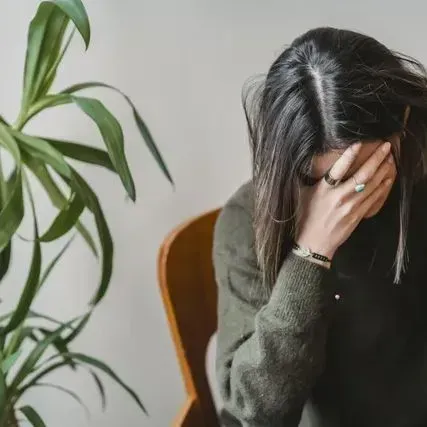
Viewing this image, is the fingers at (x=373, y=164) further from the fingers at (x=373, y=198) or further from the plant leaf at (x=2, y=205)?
the plant leaf at (x=2, y=205)

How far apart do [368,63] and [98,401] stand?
925 millimetres

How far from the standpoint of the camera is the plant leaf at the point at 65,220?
88 centimetres

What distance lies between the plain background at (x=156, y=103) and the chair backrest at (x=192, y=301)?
19 centimetres

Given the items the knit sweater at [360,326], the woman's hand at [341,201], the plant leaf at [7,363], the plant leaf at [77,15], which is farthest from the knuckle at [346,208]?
the plant leaf at [7,363]

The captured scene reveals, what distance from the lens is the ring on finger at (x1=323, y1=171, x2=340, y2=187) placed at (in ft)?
2.75

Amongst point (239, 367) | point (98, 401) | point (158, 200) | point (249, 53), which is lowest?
point (98, 401)

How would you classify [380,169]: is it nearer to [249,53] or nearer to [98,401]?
[249,53]

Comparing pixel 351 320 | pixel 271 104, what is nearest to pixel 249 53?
pixel 271 104

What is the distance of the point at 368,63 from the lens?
0.83m

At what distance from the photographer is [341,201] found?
858 millimetres

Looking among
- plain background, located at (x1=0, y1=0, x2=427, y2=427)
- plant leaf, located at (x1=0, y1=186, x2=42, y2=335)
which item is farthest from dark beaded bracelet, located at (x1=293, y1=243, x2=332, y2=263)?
plain background, located at (x1=0, y1=0, x2=427, y2=427)

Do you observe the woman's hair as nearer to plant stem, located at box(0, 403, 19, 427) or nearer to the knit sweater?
the knit sweater

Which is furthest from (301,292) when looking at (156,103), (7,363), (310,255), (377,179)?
(156,103)

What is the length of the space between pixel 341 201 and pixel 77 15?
0.38 metres
